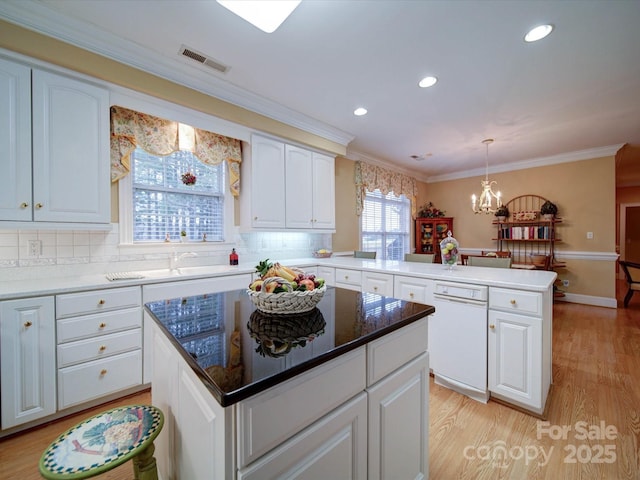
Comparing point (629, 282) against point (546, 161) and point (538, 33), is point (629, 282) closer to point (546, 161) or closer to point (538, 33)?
point (546, 161)

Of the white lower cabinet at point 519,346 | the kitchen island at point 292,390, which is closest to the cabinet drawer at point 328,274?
the white lower cabinet at point 519,346

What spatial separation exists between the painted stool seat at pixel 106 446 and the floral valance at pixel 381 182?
4.25 metres

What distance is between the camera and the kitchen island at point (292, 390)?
683 mm

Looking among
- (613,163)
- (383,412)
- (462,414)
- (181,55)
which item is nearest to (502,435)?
(462,414)

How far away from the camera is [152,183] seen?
2.77 meters

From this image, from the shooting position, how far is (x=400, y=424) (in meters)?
1.14

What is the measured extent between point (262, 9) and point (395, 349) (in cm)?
180

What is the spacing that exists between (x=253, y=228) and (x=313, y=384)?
2571 mm

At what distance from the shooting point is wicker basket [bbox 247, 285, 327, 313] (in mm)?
1093

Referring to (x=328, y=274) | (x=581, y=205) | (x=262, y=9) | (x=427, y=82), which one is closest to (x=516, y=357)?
(x=328, y=274)

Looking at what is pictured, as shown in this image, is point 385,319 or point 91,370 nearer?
point 385,319

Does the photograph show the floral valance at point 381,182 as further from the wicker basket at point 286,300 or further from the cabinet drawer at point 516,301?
the wicker basket at point 286,300

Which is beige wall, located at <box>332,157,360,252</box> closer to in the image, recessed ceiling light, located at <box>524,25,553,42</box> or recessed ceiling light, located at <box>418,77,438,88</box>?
recessed ceiling light, located at <box>418,77,438,88</box>

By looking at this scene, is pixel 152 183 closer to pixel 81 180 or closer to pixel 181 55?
pixel 81 180
